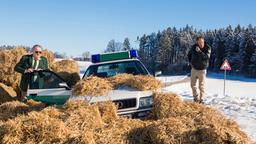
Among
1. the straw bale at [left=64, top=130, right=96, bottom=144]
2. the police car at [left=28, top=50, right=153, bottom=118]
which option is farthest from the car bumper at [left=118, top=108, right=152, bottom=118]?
the straw bale at [left=64, top=130, right=96, bottom=144]

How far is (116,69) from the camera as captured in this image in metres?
12.2

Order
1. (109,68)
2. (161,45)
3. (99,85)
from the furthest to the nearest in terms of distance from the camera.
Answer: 1. (161,45)
2. (109,68)
3. (99,85)

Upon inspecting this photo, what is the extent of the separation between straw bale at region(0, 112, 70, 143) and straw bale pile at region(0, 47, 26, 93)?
8.89 meters

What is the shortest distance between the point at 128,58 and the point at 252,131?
13.8ft

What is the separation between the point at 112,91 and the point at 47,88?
3.11m

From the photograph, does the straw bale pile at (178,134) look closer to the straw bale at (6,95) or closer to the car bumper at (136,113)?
the car bumper at (136,113)

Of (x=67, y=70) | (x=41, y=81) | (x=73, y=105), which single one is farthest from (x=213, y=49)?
(x=73, y=105)

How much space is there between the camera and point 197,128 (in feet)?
20.9

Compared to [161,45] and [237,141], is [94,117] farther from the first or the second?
[161,45]

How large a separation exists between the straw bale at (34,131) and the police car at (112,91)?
7.11ft

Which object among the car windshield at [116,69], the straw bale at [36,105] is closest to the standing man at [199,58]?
the car windshield at [116,69]

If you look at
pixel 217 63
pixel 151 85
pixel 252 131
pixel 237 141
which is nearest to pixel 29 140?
pixel 237 141

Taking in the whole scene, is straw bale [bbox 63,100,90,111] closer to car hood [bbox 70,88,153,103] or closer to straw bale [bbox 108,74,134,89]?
car hood [bbox 70,88,153,103]

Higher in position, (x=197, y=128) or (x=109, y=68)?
(x=109, y=68)
